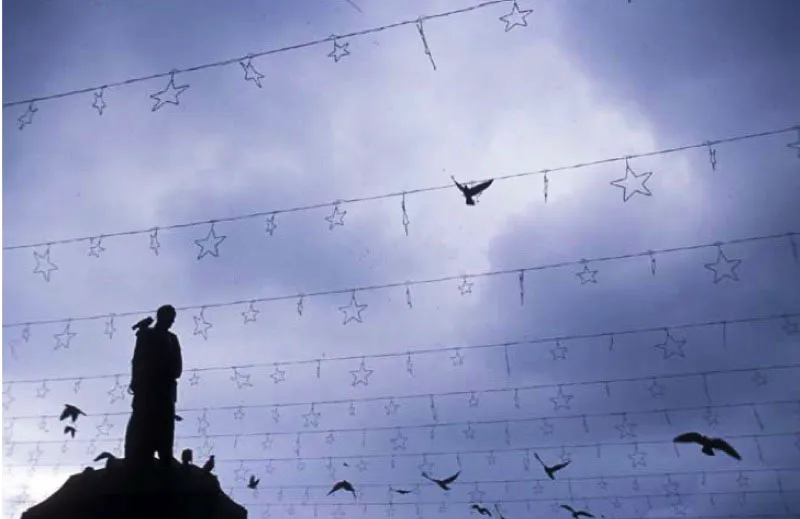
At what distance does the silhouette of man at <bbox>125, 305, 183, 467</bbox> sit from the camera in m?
8.09

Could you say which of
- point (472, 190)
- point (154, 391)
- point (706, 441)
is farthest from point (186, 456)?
point (706, 441)

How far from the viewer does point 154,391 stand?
841cm

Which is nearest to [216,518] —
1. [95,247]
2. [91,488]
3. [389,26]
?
[91,488]

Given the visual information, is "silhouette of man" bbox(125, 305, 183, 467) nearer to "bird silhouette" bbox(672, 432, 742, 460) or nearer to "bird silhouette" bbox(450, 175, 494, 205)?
"bird silhouette" bbox(450, 175, 494, 205)

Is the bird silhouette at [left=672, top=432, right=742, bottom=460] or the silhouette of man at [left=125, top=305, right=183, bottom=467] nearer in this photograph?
the silhouette of man at [left=125, top=305, right=183, bottom=467]

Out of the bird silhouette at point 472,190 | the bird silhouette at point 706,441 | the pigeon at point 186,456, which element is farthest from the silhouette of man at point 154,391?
the bird silhouette at point 706,441

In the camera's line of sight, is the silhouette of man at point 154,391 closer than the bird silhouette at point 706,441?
Yes

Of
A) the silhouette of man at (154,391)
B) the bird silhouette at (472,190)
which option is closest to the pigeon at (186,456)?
the silhouette of man at (154,391)

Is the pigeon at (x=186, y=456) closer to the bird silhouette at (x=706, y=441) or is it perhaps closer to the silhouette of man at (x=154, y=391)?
the silhouette of man at (x=154, y=391)

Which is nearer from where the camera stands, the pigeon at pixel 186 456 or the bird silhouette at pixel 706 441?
the pigeon at pixel 186 456

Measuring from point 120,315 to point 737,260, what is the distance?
31.6 feet

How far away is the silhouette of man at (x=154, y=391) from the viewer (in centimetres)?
809

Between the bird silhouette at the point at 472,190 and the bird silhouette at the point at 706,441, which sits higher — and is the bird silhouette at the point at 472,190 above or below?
above

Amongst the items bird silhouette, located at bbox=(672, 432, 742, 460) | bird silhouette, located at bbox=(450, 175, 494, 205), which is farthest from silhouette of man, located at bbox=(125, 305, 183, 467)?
bird silhouette, located at bbox=(672, 432, 742, 460)
